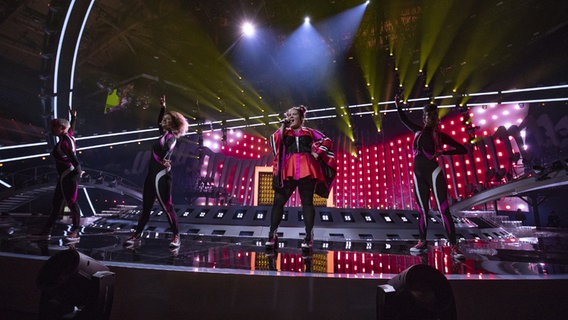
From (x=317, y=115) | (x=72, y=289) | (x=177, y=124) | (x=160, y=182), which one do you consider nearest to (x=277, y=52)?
(x=317, y=115)

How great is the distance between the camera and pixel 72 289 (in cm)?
156

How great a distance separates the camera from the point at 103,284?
61.1 inches

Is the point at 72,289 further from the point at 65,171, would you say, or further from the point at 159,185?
the point at 65,171

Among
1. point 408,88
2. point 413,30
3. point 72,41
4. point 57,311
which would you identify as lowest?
point 57,311

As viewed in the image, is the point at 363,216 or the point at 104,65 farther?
the point at 104,65

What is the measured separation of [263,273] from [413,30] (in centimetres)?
1240

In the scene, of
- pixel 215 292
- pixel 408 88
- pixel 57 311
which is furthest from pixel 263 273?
pixel 408 88

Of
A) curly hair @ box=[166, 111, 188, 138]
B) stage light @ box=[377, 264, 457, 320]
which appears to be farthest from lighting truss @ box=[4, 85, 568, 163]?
stage light @ box=[377, 264, 457, 320]

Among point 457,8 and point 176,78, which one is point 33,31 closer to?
point 176,78

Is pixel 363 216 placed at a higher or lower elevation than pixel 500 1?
lower

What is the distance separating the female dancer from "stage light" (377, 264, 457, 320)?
6.59 feet

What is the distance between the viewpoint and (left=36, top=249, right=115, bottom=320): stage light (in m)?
1.52

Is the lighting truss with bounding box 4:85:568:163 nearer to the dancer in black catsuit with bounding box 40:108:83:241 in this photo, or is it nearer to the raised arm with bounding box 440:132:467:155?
the dancer in black catsuit with bounding box 40:108:83:241

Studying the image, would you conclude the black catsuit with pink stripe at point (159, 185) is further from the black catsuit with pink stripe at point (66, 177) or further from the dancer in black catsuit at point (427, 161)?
the dancer in black catsuit at point (427, 161)
